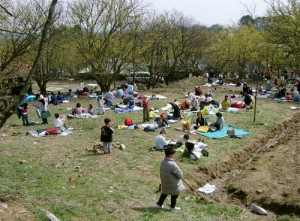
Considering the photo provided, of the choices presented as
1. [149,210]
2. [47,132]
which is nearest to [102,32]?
[47,132]

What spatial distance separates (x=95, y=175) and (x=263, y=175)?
5029 mm

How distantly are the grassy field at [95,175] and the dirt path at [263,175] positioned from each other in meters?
0.46

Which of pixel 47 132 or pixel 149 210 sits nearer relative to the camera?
pixel 149 210

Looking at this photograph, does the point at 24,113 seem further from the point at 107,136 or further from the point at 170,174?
the point at 170,174

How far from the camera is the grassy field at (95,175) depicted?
806 cm

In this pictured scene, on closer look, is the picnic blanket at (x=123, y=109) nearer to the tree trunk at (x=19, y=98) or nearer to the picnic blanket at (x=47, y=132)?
the picnic blanket at (x=47, y=132)

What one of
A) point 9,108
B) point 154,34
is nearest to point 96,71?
point 154,34

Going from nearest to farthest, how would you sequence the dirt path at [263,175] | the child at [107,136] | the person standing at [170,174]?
the person standing at [170,174] → the dirt path at [263,175] → the child at [107,136]

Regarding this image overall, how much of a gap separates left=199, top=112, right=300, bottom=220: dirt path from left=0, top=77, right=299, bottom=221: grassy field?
0.46m

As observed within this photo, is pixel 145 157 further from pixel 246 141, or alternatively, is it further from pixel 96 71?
pixel 96 71

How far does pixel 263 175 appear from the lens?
11539mm

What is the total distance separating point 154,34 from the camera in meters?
34.1

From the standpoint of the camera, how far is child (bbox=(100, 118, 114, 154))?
12.6 m

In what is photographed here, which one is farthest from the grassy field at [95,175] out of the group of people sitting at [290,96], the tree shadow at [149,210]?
the group of people sitting at [290,96]
